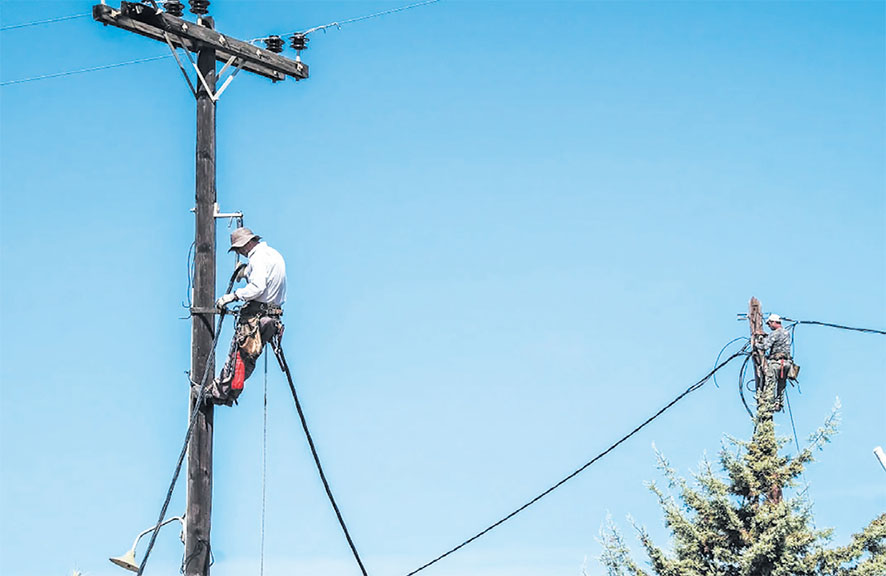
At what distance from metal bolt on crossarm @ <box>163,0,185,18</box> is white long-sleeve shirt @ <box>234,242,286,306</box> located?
7.07 feet

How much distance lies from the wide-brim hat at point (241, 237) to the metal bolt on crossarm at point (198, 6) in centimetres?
201

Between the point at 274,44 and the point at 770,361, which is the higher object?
the point at 770,361

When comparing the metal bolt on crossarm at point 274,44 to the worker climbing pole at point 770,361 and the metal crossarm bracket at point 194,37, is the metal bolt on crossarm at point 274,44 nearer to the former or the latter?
the metal crossarm bracket at point 194,37

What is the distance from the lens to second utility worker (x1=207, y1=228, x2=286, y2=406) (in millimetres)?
11266

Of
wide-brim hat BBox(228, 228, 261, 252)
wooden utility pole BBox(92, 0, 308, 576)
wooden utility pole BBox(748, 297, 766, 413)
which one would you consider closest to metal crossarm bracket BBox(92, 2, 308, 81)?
wooden utility pole BBox(92, 0, 308, 576)

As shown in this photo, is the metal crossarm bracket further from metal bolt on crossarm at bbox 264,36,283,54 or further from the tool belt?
the tool belt

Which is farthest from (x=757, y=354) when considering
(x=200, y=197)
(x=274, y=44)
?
(x=200, y=197)

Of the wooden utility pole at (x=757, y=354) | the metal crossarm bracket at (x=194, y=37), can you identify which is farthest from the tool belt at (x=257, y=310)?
the wooden utility pole at (x=757, y=354)

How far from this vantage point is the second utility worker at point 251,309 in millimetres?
11266

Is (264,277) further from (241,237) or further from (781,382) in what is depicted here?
(781,382)

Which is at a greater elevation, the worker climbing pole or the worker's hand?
the worker climbing pole

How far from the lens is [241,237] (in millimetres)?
11586

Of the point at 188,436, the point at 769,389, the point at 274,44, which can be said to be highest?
the point at 769,389

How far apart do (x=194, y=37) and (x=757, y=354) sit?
9.22 m
